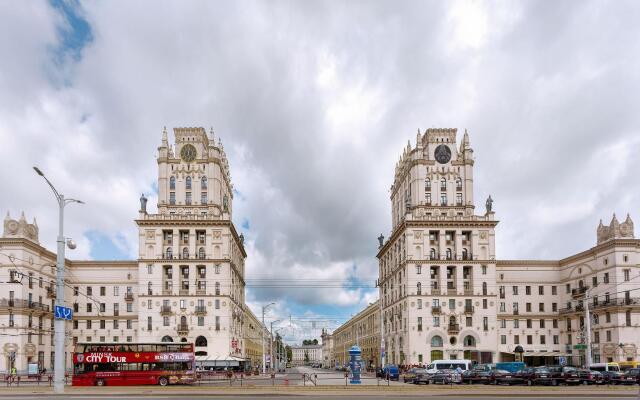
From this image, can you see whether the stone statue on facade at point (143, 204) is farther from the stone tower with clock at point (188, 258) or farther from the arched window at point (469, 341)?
the arched window at point (469, 341)

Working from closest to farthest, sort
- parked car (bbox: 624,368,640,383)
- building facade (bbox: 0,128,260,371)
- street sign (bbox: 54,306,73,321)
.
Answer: street sign (bbox: 54,306,73,321) → parked car (bbox: 624,368,640,383) → building facade (bbox: 0,128,260,371)

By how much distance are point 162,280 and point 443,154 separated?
5247cm

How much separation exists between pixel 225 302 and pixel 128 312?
20005mm

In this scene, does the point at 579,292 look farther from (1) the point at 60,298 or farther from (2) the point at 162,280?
(1) the point at 60,298

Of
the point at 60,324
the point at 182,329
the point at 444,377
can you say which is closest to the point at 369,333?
the point at 182,329

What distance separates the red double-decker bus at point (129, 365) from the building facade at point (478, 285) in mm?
46621

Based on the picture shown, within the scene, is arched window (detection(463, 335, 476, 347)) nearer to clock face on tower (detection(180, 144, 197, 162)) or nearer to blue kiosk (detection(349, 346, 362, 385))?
blue kiosk (detection(349, 346, 362, 385))

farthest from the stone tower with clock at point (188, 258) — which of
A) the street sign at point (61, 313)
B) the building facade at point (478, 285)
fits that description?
the street sign at point (61, 313)

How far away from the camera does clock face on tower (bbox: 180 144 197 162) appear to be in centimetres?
10919

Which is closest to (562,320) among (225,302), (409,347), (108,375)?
Answer: (409,347)

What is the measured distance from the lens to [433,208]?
106m

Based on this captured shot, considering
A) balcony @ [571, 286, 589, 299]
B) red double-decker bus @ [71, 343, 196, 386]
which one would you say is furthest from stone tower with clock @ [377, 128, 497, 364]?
red double-decker bus @ [71, 343, 196, 386]

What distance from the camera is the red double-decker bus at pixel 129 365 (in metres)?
60.9

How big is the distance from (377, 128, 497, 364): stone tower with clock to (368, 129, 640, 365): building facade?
163mm
